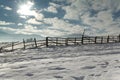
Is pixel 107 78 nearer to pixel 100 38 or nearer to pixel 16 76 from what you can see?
pixel 16 76

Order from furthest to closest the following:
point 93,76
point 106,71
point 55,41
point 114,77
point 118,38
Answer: point 118,38
point 55,41
point 106,71
point 93,76
point 114,77

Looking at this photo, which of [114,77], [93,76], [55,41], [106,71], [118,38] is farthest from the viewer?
[118,38]

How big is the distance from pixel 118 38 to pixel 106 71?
40860 millimetres

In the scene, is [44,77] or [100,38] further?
[100,38]

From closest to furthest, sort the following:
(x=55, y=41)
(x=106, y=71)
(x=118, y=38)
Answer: (x=106, y=71)
(x=55, y=41)
(x=118, y=38)

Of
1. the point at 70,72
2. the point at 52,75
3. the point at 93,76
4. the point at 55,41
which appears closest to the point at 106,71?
the point at 93,76

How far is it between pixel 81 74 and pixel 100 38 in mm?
36190

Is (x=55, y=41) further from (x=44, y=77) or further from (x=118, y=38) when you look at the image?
(x=44, y=77)

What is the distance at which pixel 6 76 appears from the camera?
9.23 metres

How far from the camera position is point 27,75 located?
9.12 meters

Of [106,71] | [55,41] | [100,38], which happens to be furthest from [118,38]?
[106,71]

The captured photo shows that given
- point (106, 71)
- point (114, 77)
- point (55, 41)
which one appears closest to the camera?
point (114, 77)

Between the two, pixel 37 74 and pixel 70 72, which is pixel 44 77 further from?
pixel 70 72

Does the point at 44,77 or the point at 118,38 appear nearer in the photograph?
the point at 44,77
